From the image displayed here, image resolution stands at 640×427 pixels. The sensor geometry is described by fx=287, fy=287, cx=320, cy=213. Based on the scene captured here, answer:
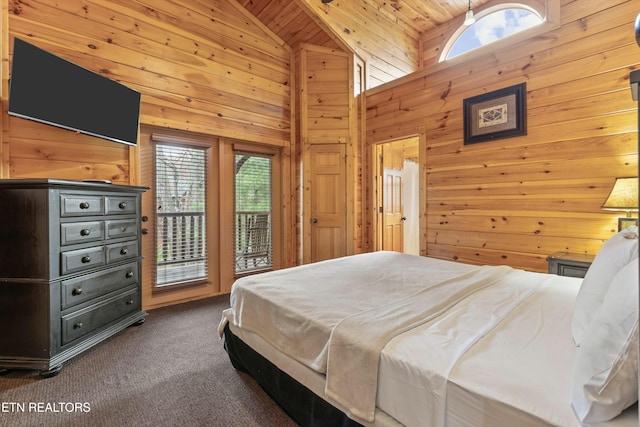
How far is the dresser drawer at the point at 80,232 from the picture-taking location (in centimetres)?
195

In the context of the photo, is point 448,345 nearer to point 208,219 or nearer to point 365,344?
point 365,344

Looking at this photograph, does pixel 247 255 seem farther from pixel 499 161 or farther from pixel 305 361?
pixel 499 161

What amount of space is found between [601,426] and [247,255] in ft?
11.8

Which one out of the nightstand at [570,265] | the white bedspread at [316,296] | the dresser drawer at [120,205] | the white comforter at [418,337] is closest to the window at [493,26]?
the nightstand at [570,265]

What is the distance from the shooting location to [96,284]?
7.22 feet

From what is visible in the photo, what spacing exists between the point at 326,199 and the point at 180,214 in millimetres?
1905

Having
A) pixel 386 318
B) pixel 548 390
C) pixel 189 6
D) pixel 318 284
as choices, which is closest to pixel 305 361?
pixel 386 318

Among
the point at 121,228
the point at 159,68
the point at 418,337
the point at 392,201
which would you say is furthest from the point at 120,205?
the point at 392,201

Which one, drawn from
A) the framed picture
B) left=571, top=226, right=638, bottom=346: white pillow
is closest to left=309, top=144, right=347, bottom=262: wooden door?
the framed picture

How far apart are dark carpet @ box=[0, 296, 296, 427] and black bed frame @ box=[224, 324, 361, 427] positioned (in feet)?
0.27

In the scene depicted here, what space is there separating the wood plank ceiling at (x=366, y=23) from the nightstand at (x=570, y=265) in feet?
11.3

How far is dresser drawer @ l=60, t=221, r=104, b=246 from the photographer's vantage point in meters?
1.95

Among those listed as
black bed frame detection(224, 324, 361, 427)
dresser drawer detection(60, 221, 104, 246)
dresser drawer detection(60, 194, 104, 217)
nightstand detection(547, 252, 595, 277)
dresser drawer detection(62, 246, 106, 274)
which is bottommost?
black bed frame detection(224, 324, 361, 427)

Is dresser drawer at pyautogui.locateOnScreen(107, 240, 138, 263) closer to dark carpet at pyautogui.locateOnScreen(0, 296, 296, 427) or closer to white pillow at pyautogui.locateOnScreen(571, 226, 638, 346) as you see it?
dark carpet at pyautogui.locateOnScreen(0, 296, 296, 427)
